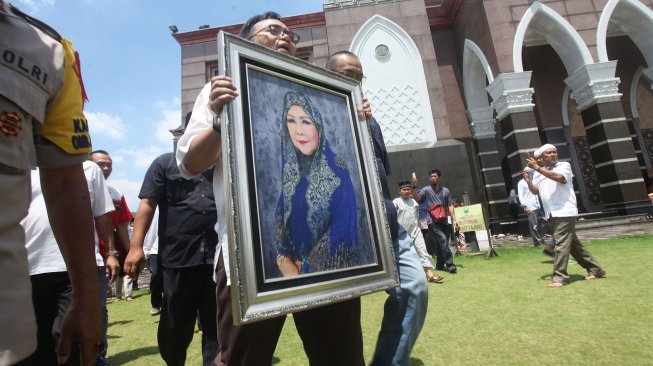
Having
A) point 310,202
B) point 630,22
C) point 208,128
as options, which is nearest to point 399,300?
point 310,202

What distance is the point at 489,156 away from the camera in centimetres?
1276

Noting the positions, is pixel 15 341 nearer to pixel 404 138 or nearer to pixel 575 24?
pixel 404 138

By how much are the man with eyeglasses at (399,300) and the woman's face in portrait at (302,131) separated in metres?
0.66

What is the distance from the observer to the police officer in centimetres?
69

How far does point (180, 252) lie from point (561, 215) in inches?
169

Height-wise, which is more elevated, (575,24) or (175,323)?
(575,24)

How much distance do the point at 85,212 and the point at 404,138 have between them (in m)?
10.9

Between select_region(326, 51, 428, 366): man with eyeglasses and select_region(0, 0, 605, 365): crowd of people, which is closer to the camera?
select_region(0, 0, 605, 365): crowd of people

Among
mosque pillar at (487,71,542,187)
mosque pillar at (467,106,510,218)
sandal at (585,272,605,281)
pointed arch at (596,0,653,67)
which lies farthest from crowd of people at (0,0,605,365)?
pointed arch at (596,0,653,67)

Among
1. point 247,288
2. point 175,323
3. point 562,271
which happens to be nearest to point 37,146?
point 247,288

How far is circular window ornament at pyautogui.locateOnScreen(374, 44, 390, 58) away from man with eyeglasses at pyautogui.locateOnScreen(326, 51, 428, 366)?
10.6 metres

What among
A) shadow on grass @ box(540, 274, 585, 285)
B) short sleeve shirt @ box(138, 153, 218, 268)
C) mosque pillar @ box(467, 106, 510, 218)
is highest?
mosque pillar @ box(467, 106, 510, 218)

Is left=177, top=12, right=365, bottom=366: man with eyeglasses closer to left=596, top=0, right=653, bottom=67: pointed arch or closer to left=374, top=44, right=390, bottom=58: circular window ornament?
left=374, top=44, right=390, bottom=58: circular window ornament

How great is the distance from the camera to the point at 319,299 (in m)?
1.16
